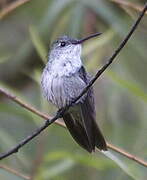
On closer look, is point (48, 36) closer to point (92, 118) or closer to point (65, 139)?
point (65, 139)

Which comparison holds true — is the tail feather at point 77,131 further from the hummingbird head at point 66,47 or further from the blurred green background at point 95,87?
the hummingbird head at point 66,47

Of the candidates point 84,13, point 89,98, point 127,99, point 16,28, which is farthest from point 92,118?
point 16,28

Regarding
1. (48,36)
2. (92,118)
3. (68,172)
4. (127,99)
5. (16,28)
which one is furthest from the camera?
(16,28)

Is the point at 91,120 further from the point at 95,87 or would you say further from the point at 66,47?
the point at 95,87

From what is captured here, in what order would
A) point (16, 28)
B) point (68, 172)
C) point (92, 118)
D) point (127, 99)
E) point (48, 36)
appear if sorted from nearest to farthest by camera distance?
point (92, 118) < point (68, 172) < point (127, 99) < point (48, 36) < point (16, 28)

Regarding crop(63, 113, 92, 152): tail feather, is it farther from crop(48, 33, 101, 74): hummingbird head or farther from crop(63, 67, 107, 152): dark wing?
crop(48, 33, 101, 74): hummingbird head

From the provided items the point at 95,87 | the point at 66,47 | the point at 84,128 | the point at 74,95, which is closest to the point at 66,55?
the point at 66,47
